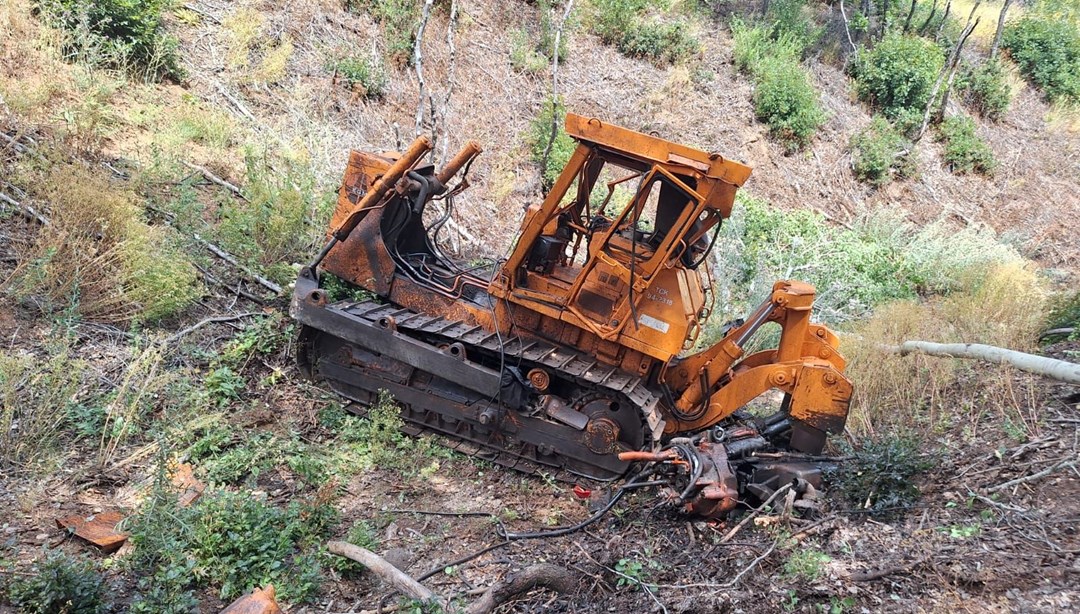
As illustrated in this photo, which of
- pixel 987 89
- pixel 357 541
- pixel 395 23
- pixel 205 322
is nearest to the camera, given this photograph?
pixel 357 541

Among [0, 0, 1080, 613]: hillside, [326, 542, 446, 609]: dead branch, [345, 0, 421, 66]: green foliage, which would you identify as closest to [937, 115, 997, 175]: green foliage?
[0, 0, 1080, 613]: hillside

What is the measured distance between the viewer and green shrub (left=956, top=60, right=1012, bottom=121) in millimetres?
16375

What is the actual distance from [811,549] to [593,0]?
518 inches

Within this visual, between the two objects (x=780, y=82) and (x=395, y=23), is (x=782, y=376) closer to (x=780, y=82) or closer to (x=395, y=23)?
(x=395, y=23)

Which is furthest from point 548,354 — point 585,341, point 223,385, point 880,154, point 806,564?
point 880,154

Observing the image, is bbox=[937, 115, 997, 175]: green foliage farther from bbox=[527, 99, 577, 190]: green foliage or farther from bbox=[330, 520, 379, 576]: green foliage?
bbox=[330, 520, 379, 576]: green foliage

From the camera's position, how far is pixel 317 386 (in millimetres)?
5926

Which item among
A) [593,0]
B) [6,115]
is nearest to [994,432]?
[6,115]

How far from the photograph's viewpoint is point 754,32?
15.1 meters

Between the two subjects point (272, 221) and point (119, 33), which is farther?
point (119, 33)

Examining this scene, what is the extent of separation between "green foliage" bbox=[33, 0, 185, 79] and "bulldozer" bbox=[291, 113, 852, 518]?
4.09 m

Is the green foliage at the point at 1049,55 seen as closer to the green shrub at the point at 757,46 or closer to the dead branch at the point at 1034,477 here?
the green shrub at the point at 757,46

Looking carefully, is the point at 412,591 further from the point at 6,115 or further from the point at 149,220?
the point at 6,115

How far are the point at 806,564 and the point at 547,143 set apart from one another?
29.7 feet
